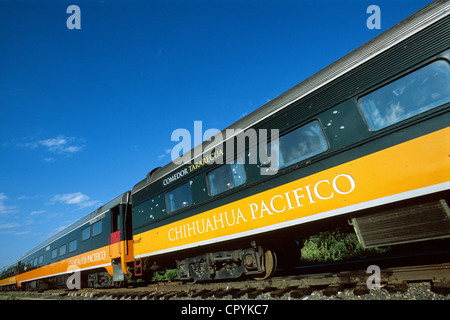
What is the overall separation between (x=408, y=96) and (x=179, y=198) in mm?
5141

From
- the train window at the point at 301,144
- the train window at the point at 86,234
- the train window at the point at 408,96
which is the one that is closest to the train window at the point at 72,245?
the train window at the point at 86,234

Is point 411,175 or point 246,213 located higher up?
point 411,175

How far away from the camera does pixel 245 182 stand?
15.8 ft

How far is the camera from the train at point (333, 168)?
3008 millimetres

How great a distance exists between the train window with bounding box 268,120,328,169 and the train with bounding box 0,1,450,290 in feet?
0.06

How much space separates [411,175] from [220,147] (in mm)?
3425

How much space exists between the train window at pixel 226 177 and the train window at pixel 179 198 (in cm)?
82

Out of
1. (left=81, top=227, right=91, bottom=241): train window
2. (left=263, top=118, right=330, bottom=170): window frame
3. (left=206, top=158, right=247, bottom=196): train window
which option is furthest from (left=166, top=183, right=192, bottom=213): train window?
(left=81, top=227, right=91, bottom=241): train window

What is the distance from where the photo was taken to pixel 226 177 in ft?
17.3

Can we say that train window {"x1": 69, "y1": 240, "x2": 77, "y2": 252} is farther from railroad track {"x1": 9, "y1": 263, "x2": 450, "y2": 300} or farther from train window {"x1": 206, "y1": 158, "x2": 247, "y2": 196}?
train window {"x1": 206, "y1": 158, "x2": 247, "y2": 196}

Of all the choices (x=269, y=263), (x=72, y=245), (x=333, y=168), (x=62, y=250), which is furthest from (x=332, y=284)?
(x=62, y=250)

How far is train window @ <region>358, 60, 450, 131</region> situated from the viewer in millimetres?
2984
